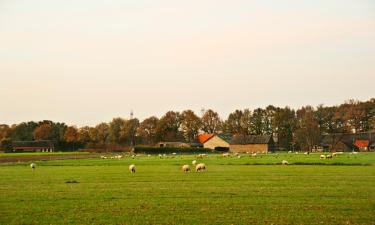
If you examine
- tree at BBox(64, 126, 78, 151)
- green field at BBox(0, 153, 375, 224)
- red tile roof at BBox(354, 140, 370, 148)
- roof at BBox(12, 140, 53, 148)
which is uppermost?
tree at BBox(64, 126, 78, 151)

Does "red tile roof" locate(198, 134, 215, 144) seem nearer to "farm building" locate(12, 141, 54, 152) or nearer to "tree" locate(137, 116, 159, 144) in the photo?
"tree" locate(137, 116, 159, 144)

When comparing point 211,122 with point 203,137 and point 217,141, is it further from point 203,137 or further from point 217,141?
point 217,141

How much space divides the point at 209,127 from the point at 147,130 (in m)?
25.2

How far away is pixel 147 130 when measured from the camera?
176 meters

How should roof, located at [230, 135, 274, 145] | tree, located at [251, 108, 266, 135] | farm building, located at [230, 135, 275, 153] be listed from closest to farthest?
farm building, located at [230, 135, 275, 153], roof, located at [230, 135, 274, 145], tree, located at [251, 108, 266, 135]

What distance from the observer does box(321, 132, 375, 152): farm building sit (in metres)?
129

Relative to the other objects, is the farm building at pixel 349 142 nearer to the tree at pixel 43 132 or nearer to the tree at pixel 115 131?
the tree at pixel 115 131

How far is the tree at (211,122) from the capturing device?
602ft

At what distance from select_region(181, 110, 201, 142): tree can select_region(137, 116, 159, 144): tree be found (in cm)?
1048

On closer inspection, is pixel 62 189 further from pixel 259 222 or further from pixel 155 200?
pixel 259 222

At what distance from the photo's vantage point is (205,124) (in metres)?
184

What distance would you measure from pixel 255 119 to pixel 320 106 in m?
23.6

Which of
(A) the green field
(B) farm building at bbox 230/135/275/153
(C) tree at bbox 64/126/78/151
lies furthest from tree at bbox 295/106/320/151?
(A) the green field

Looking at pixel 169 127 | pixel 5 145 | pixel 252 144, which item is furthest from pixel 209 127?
pixel 5 145
